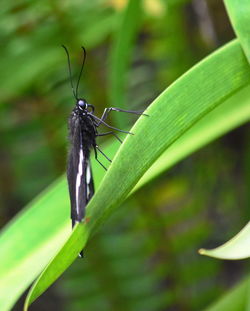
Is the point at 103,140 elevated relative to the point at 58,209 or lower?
elevated

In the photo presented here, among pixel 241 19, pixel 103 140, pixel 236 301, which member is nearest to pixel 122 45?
pixel 241 19

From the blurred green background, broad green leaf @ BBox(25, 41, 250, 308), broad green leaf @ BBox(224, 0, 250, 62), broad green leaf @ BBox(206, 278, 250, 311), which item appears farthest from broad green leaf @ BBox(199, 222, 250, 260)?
the blurred green background

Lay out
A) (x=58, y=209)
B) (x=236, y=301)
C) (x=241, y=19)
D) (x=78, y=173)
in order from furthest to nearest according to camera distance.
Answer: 1. (x=236, y=301)
2. (x=58, y=209)
3. (x=78, y=173)
4. (x=241, y=19)

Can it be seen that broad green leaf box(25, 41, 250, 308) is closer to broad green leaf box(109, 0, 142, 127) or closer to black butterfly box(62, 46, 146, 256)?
black butterfly box(62, 46, 146, 256)

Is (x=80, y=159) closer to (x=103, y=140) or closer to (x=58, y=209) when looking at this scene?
(x=58, y=209)

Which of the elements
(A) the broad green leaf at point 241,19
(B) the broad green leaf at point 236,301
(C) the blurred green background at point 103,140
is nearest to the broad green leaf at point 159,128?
(A) the broad green leaf at point 241,19

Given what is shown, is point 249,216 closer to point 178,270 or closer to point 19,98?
point 178,270

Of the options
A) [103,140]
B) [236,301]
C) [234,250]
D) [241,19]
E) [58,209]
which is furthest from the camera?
[103,140]
